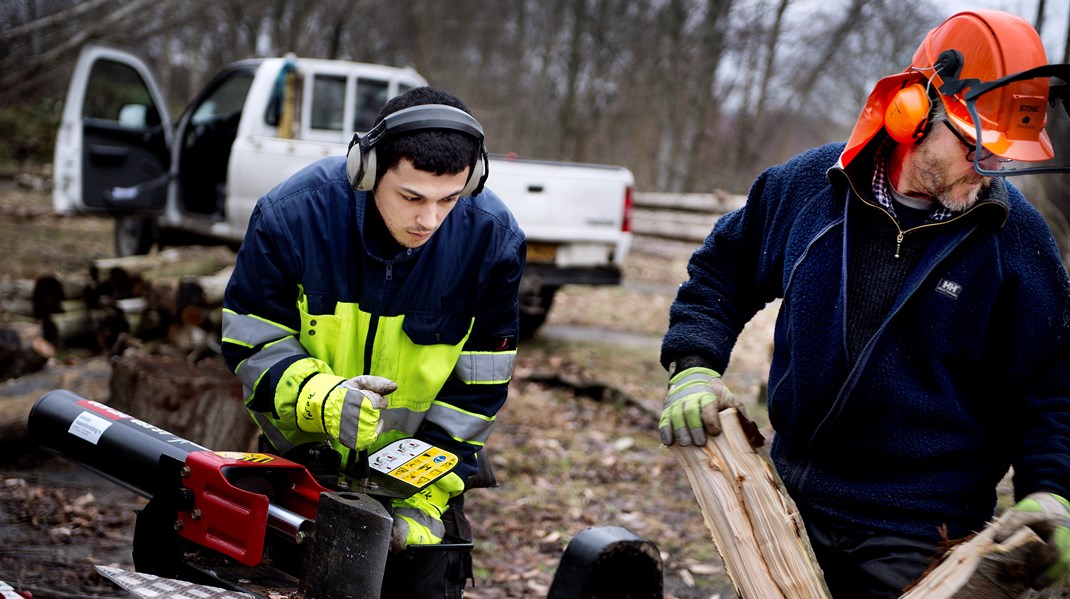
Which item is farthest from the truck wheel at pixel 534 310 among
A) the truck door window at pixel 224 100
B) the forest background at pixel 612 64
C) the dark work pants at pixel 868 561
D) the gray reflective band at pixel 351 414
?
the forest background at pixel 612 64

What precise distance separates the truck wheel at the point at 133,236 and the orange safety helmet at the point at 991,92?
28.4 feet

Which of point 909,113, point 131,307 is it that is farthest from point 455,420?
point 131,307

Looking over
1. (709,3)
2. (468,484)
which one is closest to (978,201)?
(468,484)

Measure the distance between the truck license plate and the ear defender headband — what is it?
19.1 ft

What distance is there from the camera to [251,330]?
2.43 m

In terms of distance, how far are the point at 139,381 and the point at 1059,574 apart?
168 inches

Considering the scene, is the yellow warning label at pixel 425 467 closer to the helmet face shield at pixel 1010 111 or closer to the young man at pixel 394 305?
the young man at pixel 394 305

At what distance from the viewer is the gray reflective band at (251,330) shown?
2434 millimetres

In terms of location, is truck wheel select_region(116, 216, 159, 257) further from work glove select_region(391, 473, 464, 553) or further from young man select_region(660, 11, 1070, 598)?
young man select_region(660, 11, 1070, 598)

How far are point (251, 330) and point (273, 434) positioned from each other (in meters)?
0.40

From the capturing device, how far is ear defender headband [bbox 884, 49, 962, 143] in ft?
7.19

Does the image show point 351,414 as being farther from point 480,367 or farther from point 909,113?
→ point 909,113

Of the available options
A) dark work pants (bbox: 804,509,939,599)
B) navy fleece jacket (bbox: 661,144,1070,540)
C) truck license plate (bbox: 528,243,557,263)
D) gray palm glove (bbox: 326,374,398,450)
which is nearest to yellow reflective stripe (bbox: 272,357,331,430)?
gray palm glove (bbox: 326,374,398,450)

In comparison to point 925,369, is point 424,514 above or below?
below
